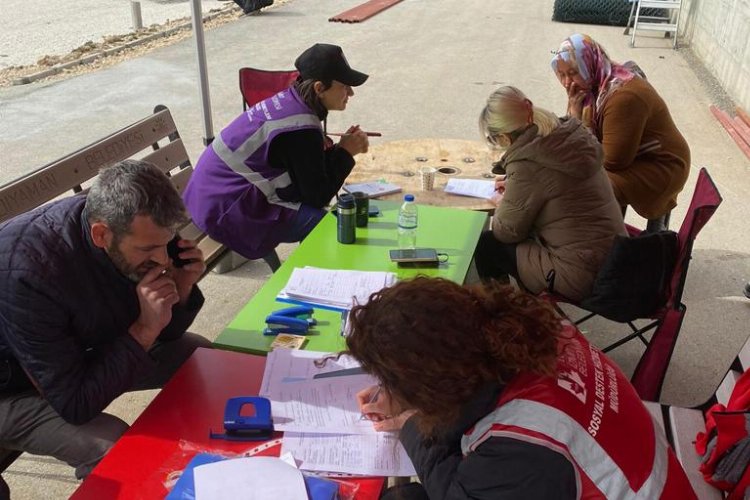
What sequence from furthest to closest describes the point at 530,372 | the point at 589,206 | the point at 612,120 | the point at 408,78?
the point at 408,78 < the point at 612,120 < the point at 589,206 < the point at 530,372

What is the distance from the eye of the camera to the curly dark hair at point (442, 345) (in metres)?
1.59

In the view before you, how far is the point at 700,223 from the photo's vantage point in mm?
3059

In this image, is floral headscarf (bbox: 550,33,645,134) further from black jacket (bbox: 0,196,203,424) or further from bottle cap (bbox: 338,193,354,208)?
black jacket (bbox: 0,196,203,424)

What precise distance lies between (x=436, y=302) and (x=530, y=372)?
28 centimetres

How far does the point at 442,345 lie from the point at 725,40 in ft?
33.4

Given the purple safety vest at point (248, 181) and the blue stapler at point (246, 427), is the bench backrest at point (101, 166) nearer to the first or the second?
the purple safety vest at point (248, 181)

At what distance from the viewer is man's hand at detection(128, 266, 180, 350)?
7.57ft

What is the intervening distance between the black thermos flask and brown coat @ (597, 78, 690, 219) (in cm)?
188

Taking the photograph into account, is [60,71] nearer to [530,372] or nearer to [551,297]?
[551,297]

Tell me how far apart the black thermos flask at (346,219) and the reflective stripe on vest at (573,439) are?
1.73 m

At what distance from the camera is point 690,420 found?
264 centimetres

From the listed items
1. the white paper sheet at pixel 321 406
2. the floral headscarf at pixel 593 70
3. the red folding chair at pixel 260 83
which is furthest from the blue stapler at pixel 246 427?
the red folding chair at pixel 260 83

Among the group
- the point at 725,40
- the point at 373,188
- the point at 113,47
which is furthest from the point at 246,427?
the point at 113,47

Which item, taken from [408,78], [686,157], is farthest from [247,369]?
[408,78]
